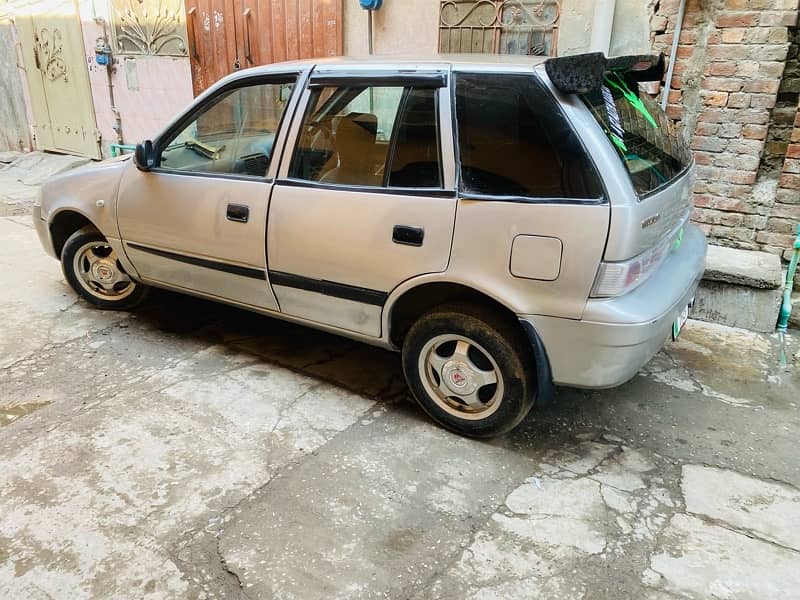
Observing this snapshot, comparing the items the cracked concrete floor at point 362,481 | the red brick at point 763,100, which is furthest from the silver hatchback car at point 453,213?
the red brick at point 763,100

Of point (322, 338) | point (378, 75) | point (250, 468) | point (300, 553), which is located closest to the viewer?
point (300, 553)

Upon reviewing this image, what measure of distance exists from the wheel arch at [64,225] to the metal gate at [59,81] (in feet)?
16.3

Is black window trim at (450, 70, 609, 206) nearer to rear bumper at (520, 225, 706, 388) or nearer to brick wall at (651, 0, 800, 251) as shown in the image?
rear bumper at (520, 225, 706, 388)

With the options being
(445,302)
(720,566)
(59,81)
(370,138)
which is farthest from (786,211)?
(59,81)

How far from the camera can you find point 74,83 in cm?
852

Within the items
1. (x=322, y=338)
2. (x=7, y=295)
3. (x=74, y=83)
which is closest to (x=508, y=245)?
(x=322, y=338)

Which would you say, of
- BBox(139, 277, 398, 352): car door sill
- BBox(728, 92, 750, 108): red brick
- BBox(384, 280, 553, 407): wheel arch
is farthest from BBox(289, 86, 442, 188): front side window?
BBox(728, 92, 750, 108): red brick

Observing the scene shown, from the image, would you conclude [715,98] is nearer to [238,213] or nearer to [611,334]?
[611,334]

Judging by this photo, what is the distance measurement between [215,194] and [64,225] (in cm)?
167

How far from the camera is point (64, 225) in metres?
4.29

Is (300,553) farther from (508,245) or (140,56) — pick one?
(140,56)

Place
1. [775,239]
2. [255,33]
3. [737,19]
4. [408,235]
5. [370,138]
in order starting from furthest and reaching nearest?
1. [255,33]
2. [775,239]
3. [737,19]
4. [370,138]
5. [408,235]

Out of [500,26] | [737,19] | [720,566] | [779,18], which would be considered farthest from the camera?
[500,26]

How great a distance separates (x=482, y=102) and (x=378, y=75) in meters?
0.57
